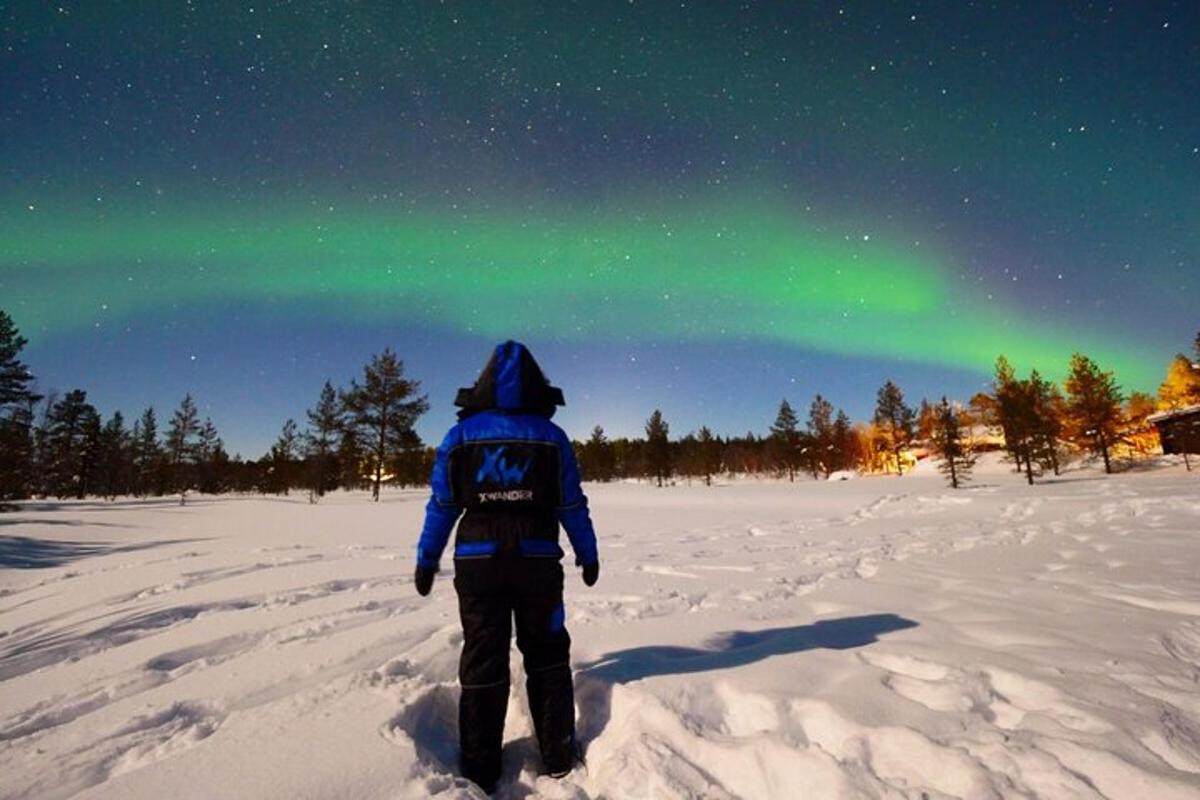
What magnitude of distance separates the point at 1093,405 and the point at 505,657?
48929mm

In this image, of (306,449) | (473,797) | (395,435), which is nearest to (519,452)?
(473,797)

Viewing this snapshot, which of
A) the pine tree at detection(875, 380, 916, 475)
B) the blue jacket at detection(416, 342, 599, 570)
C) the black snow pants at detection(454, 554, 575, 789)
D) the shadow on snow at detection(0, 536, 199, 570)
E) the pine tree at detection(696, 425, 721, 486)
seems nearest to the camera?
the black snow pants at detection(454, 554, 575, 789)

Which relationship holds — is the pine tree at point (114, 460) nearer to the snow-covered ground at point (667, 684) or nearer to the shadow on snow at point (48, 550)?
the shadow on snow at point (48, 550)

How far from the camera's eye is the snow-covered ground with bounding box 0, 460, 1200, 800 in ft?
6.31

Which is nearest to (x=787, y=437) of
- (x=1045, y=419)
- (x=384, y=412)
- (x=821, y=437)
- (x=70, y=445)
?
(x=821, y=437)

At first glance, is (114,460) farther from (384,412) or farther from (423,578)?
(423,578)

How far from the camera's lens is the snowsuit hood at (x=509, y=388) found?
2.85 meters

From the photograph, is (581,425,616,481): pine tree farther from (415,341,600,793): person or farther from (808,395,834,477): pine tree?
(415,341,600,793): person

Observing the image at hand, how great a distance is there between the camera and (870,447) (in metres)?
82.2

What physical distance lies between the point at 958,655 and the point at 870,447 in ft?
295

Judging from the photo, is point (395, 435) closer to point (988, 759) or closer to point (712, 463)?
point (988, 759)

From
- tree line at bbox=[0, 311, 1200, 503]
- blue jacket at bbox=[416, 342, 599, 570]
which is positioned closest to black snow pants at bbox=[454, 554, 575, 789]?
blue jacket at bbox=[416, 342, 599, 570]

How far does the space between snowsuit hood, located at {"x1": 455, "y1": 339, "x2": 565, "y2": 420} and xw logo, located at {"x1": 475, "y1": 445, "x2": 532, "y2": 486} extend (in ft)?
0.89

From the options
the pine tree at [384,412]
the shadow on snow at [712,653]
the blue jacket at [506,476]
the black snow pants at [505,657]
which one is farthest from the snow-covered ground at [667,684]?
the pine tree at [384,412]
